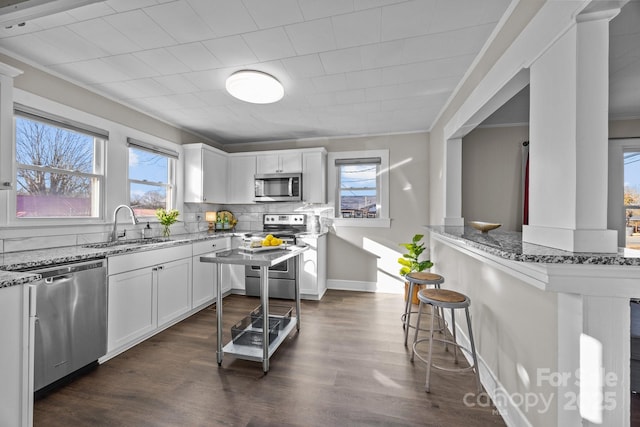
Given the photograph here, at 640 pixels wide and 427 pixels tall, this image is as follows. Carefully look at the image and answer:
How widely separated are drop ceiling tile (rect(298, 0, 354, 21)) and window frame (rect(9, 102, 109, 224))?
2.36 m

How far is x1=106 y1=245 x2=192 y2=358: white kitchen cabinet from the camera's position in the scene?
2275 mm

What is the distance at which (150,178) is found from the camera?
3.44m

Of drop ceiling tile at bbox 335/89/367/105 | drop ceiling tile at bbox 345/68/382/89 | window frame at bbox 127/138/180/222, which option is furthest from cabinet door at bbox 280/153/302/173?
drop ceiling tile at bbox 345/68/382/89

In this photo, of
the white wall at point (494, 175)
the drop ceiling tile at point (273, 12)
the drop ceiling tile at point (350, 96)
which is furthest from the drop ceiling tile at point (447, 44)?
the white wall at point (494, 175)

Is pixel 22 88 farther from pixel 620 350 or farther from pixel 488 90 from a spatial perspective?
pixel 620 350

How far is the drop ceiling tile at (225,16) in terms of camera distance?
1586mm

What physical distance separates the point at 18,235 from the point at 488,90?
3714 mm

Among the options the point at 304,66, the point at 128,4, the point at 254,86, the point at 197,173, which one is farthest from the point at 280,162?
the point at 128,4

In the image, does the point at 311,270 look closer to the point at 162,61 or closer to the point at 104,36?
the point at 162,61

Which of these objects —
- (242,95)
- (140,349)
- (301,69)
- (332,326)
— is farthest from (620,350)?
(140,349)

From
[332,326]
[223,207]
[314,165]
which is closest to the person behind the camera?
[332,326]

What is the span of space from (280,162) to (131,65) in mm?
2253

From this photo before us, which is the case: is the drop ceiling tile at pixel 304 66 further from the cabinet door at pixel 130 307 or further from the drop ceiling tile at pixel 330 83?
the cabinet door at pixel 130 307

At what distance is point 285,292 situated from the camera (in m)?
3.79
